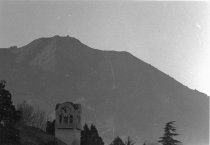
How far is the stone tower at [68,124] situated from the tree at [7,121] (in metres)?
18.7

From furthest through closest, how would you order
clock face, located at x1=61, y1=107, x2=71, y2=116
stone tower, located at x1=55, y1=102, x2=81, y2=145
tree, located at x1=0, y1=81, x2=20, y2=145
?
clock face, located at x1=61, y1=107, x2=71, y2=116, stone tower, located at x1=55, y1=102, x2=81, y2=145, tree, located at x1=0, y1=81, x2=20, y2=145

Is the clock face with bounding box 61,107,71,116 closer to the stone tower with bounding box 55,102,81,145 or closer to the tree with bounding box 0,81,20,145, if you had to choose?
the stone tower with bounding box 55,102,81,145

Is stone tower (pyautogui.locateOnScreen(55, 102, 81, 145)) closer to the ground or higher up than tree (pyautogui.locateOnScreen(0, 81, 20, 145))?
higher up

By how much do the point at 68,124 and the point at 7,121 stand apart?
21189 millimetres

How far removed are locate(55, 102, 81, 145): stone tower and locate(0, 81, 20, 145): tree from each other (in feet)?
61.5

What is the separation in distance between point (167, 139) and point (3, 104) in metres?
14.5

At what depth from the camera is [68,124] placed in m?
65.2

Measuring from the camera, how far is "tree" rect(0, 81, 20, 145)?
43.3 meters

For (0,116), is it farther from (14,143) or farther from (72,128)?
(72,128)

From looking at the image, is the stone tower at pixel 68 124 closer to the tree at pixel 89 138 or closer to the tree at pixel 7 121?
the tree at pixel 89 138

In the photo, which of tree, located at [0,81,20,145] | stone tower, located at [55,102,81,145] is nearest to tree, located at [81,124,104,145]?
stone tower, located at [55,102,81,145]

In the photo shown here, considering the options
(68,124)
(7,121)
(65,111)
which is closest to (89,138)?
(68,124)

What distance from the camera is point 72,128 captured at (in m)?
64.6

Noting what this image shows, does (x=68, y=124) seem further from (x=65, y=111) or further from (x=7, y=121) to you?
(x=7, y=121)
